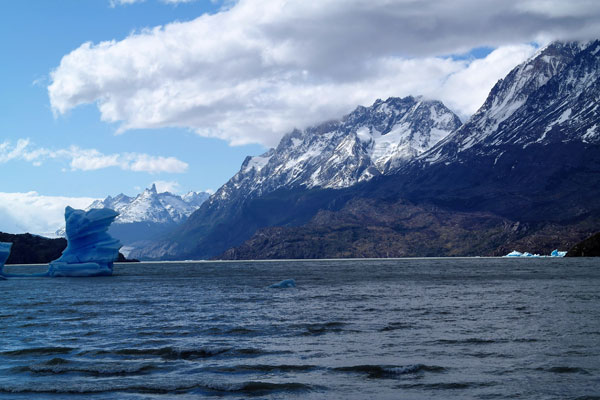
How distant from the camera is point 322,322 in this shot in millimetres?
59219

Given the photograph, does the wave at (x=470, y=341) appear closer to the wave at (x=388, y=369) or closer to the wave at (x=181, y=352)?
the wave at (x=388, y=369)

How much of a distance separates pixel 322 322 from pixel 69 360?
81.3ft

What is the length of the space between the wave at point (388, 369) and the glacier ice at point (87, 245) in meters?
131

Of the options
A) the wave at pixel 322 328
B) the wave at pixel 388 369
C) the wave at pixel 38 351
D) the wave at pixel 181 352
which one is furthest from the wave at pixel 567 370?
the wave at pixel 38 351

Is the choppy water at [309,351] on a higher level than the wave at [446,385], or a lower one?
higher

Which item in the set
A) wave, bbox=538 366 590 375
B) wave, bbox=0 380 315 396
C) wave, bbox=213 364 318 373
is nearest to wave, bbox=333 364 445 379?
wave, bbox=213 364 318 373

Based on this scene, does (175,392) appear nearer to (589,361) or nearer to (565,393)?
(565,393)

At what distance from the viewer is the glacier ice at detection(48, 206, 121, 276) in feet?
513

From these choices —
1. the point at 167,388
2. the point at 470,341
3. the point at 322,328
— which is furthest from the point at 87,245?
the point at 167,388

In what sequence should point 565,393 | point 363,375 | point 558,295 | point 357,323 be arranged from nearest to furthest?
1. point 565,393
2. point 363,375
3. point 357,323
4. point 558,295

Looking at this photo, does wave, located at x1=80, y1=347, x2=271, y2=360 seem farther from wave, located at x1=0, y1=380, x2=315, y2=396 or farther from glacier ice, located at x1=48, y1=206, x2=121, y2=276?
glacier ice, located at x1=48, y1=206, x2=121, y2=276

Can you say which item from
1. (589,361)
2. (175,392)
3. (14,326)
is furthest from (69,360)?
(589,361)

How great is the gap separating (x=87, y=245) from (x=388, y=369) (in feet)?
458

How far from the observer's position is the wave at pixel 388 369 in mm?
35406
